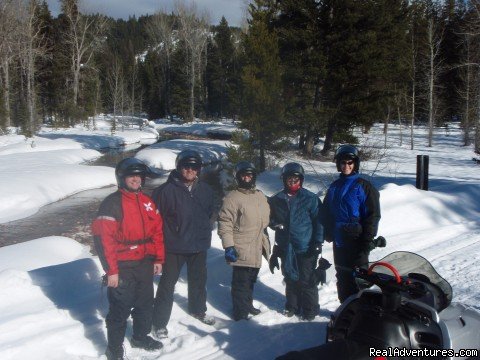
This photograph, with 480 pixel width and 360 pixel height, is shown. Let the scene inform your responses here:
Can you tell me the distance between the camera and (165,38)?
2357 inches

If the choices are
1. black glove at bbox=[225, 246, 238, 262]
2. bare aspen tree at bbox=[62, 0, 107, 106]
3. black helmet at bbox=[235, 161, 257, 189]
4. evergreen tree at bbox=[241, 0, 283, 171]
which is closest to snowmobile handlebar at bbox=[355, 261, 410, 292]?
black glove at bbox=[225, 246, 238, 262]

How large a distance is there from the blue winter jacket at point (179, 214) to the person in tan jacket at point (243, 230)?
0.27 metres

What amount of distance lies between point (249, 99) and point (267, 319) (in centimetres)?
1499

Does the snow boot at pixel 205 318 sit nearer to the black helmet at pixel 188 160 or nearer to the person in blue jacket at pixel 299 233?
the person in blue jacket at pixel 299 233

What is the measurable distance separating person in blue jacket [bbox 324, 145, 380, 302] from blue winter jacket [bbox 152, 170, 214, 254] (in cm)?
134

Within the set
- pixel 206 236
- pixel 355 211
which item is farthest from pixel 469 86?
pixel 206 236

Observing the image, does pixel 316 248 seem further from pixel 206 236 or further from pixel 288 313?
pixel 206 236

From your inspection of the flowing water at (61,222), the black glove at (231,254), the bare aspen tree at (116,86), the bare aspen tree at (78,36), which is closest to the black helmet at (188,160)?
the black glove at (231,254)

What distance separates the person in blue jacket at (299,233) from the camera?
4.77m

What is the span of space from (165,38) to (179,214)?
194 ft

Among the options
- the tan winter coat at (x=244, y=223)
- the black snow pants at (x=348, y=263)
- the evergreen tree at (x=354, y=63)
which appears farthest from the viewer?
the evergreen tree at (x=354, y=63)

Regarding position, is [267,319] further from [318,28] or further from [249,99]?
[318,28]

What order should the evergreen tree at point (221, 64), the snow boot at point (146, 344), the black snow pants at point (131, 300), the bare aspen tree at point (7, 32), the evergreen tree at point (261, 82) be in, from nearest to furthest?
1. the black snow pants at point (131, 300)
2. the snow boot at point (146, 344)
3. the evergreen tree at point (261, 82)
4. the bare aspen tree at point (7, 32)
5. the evergreen tree at point (221, 64)

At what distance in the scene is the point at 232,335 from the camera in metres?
4.51
